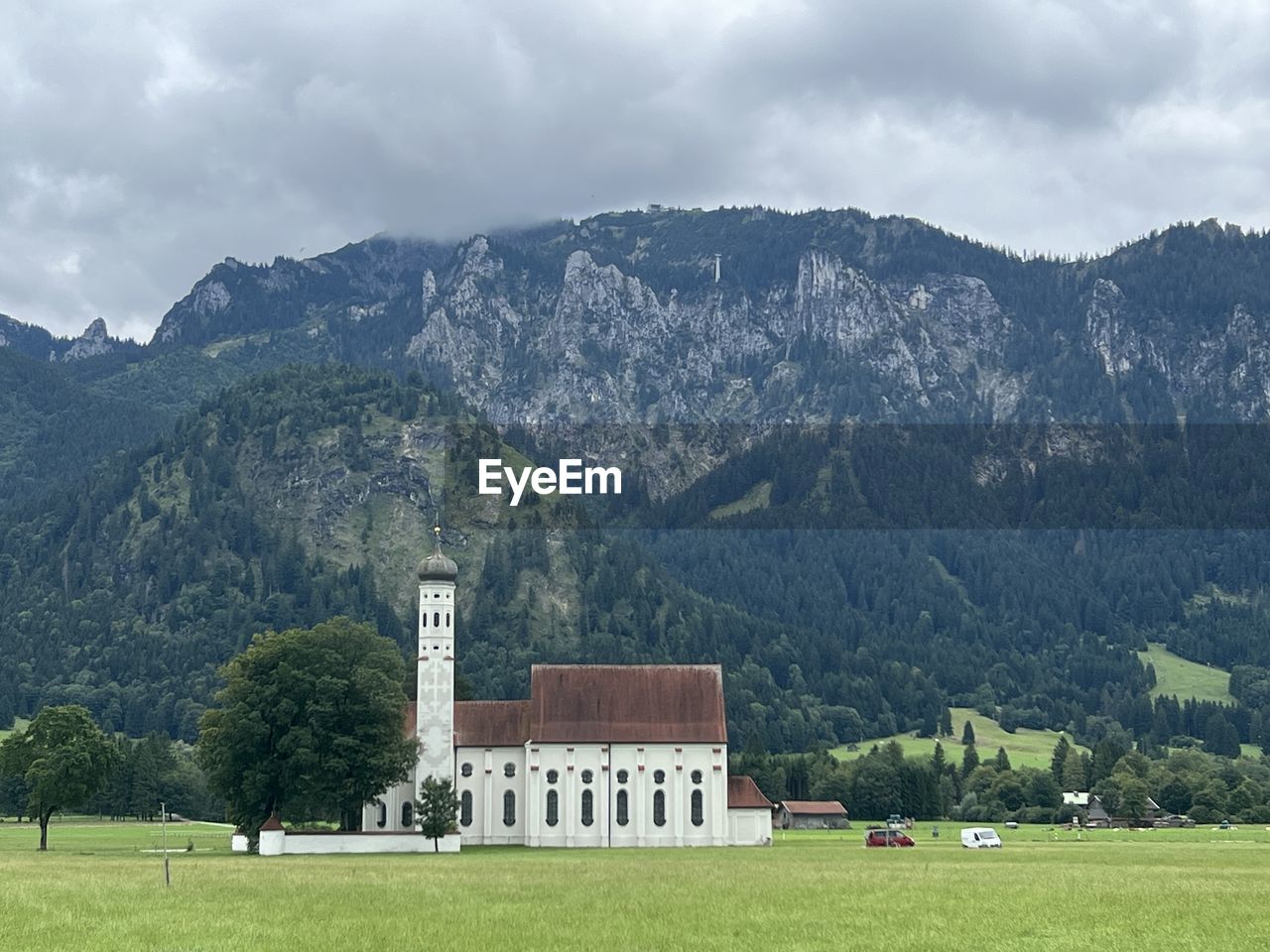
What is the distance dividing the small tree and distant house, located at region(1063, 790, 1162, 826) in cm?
8231

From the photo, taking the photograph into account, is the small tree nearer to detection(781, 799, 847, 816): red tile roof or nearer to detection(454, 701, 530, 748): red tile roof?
detection(454, 701, 530, 748): red tile roof

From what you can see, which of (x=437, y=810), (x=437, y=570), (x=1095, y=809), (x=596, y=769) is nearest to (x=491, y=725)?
(x=596, y=769)

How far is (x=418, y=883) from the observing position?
65.2 metres

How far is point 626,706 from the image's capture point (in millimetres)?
122375

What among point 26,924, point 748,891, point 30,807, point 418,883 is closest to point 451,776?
point 30,807

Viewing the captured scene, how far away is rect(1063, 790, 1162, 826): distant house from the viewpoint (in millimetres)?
164125

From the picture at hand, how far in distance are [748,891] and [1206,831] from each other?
88994 millimetres

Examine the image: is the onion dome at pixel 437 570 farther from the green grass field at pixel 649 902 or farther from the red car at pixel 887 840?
the red car at pixel 887 840

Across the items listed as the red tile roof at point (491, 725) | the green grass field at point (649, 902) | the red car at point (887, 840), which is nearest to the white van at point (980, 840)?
the red car at point (887, 840)

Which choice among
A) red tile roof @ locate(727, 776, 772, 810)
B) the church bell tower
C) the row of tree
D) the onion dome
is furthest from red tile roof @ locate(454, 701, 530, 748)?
the row of tree

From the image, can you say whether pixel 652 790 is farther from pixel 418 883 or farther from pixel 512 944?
pixel 512 944

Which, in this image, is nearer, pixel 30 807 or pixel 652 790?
pixel 30 807

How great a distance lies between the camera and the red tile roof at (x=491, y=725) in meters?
123

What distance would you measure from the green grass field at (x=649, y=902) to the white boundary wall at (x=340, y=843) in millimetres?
10958
